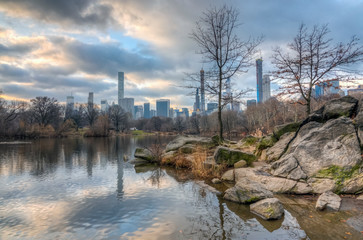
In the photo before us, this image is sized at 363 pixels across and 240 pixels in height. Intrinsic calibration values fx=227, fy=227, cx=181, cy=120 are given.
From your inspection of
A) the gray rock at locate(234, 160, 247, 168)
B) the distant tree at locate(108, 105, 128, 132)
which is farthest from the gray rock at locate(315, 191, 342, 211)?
the distant tree at locate(108, 105, 128, 132)

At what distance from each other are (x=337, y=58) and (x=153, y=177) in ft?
36.4

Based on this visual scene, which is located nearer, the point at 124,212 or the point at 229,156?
the point at 124,212

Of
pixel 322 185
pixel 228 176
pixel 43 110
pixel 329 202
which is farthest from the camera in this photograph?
pixel 43 110

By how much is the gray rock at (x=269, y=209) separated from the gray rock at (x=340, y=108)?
531cm

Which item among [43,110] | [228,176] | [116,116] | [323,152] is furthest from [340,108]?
[116,116]

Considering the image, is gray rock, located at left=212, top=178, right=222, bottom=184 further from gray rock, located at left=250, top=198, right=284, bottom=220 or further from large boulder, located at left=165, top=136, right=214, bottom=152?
large boulder, located at left=165, top=136, right=214, bottom=152

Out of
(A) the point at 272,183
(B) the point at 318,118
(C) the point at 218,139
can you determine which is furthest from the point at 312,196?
(C) the point at 218,139

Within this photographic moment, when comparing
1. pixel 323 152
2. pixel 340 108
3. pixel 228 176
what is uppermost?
pixel 340 108

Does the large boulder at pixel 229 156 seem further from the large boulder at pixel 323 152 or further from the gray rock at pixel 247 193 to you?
the gray rock at pixel 247 193

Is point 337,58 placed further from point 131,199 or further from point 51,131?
point 51,131

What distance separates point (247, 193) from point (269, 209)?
3.90ft

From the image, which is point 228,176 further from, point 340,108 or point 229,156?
point 340,108

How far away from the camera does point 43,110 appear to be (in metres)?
64.3

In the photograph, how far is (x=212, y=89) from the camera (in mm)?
15695
